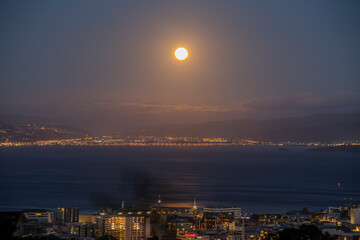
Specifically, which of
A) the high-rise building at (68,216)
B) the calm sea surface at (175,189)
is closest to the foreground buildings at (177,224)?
the high-rise building at (68,216)

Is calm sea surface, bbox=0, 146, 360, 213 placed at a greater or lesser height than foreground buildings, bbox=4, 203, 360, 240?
greater

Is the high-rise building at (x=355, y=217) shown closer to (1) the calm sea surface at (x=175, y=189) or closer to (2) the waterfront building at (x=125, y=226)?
(1) the calm sea surface at (x=175, y=189)

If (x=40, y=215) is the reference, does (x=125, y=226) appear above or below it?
below

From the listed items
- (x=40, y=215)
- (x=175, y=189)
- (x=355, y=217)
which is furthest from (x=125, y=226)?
(x=175, y=189)

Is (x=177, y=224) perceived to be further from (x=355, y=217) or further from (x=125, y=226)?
(x=355, y=217)

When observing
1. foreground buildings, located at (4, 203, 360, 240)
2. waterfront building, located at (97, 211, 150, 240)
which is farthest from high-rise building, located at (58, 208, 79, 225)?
waterfront building, located at (97, 211, 150, 240)

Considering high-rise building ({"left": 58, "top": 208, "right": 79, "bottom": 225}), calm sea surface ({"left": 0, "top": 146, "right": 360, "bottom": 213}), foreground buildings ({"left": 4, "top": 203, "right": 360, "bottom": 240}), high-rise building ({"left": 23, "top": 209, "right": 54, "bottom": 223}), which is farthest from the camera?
calm sea surface ({"left": 0, "top": 146, "right": 360, "bottom": 213})

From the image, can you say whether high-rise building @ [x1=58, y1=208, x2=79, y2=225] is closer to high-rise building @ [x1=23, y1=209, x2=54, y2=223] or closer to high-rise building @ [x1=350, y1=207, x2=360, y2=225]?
high-rise building @ [x1=23, y1=209, x2=54, y2=223]

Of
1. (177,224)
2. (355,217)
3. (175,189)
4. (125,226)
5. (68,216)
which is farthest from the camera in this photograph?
(175,189)
